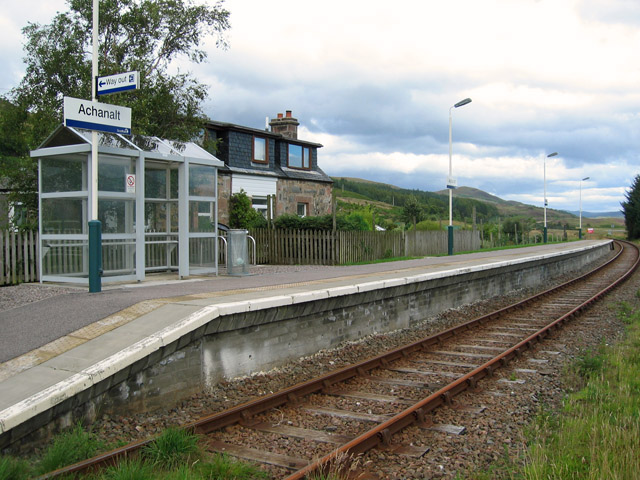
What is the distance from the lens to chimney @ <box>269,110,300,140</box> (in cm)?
3353

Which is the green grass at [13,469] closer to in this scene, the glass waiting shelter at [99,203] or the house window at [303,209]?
the glass waiting shelter at [99,203]

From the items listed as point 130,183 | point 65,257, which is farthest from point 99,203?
point 65,257

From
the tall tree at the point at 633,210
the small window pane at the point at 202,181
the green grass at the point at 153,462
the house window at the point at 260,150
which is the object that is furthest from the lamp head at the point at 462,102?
the tall tree at the point at 633,210

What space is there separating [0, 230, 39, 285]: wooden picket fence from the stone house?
505 inches

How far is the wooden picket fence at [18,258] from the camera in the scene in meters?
12.6

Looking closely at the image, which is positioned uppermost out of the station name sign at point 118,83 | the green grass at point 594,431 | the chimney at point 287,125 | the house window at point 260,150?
the chimney at point 287,125

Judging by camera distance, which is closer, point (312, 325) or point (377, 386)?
point (377, 386)

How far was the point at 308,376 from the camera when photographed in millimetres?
8203

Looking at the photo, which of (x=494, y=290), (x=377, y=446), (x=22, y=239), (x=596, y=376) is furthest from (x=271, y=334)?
(x=494, y=290)

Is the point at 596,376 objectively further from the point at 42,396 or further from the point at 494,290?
the point at 494,290

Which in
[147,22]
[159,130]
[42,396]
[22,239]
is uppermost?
[147,22]

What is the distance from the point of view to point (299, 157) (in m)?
32.9

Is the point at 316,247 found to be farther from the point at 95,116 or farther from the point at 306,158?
the point at 306,158

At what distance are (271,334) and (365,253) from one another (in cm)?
1422
